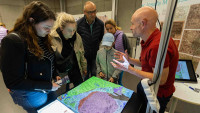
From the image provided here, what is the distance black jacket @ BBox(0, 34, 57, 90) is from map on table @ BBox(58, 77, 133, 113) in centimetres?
22

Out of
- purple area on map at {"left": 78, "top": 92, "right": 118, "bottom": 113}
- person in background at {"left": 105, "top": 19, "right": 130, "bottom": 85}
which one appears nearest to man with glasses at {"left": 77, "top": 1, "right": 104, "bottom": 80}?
person in background at {"left": 105, "top": 19, "right": 130, "bottom": 85}

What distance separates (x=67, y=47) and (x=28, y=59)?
601 mm

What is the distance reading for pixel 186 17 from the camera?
1514 mm

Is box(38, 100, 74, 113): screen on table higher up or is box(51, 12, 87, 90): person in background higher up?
box(51, 12, 87, 90): person in background

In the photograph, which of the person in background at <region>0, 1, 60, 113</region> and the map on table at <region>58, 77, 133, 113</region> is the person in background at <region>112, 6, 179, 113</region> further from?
the person in background at <region>0, 1, 60, 113</region>

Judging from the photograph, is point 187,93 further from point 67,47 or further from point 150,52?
point 67,47

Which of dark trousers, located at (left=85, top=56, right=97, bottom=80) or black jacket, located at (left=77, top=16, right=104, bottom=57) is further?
dark trousers, located at (left=85, top=56, right=97, bottom=80)

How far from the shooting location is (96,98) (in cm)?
86

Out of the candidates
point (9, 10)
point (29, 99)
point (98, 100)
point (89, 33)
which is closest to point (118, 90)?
point (98, 100)

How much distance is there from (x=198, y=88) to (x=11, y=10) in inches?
239

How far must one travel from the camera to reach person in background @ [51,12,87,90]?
3.77 ft

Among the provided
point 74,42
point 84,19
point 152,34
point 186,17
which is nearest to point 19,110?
point 74,42

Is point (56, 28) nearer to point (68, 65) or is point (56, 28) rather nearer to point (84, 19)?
point (68, 65)

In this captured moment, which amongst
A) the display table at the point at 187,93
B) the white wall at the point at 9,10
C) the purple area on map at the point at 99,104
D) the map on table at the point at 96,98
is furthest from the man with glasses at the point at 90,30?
the white wall at the point at 9,10
